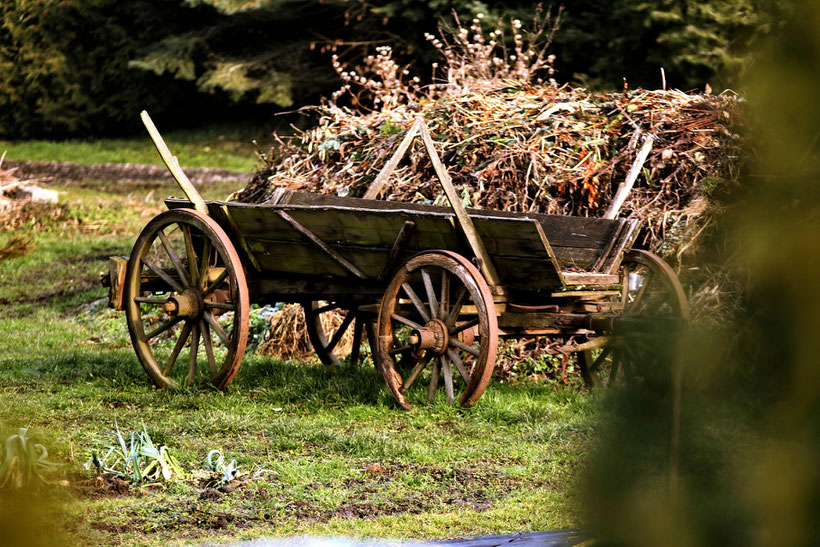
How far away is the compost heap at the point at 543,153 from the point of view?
7102 millimetres

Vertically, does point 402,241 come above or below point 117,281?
above

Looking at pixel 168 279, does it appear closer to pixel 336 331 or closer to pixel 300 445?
pixel 336 331

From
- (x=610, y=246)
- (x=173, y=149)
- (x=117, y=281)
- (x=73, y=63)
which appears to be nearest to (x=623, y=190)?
(x=610, y=246)

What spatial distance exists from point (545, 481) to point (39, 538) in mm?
3640

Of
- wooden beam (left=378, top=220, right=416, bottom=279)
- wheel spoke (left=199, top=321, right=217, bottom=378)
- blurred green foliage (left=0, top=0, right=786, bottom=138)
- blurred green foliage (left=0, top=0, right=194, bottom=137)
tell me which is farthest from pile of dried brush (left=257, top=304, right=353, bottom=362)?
blurred green foliage (left=0, top=0, right=194, bottom=137)

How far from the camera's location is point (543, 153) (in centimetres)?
739

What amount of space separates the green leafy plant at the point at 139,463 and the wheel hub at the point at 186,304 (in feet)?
5.61

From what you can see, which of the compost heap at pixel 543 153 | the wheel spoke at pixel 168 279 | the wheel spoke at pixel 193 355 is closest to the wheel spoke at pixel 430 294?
the wheel spoke at pixel 193 355

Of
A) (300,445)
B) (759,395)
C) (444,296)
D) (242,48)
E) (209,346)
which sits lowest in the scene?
(300,445)

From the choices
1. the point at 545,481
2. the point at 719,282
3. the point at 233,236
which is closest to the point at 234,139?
the point at 233,236

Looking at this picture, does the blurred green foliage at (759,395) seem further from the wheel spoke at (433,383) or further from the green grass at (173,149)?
the green grass at (173,149)

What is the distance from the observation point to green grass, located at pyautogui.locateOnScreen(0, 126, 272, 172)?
20906mm

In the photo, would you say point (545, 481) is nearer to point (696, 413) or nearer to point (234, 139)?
point (696, 413)

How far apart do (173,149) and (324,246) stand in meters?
17.2
